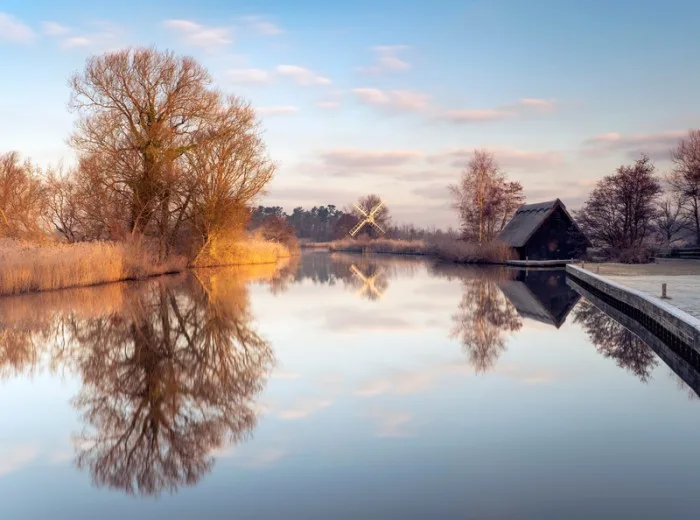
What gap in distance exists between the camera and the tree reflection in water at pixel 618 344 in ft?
27.4

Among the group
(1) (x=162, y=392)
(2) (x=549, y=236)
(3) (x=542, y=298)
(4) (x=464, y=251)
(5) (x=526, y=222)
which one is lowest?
(1) (x=162, y=392)

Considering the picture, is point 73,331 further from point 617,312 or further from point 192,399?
point 617,312

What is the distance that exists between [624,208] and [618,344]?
2651 cm

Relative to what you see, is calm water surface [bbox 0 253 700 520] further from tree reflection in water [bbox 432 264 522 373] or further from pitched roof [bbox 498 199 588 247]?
pitched roof [bbox 498 199 588 247]

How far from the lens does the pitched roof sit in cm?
3653

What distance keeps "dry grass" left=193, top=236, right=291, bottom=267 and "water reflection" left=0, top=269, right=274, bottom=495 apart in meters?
16.3

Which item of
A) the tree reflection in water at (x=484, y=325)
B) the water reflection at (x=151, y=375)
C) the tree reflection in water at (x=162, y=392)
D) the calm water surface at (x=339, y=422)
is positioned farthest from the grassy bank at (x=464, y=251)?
the tree reflection in water at (x=162, y=392)

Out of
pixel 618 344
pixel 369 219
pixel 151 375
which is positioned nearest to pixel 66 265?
pixel 151 375

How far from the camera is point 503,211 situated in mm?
42625

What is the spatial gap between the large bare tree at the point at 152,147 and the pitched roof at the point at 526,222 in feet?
57.0

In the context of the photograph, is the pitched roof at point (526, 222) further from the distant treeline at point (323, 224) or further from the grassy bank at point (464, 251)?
the distant treeline at point (323, 224)

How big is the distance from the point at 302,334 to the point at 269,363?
102 inches

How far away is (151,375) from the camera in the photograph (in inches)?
294

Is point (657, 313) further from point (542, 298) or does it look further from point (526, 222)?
point (526, 222)
